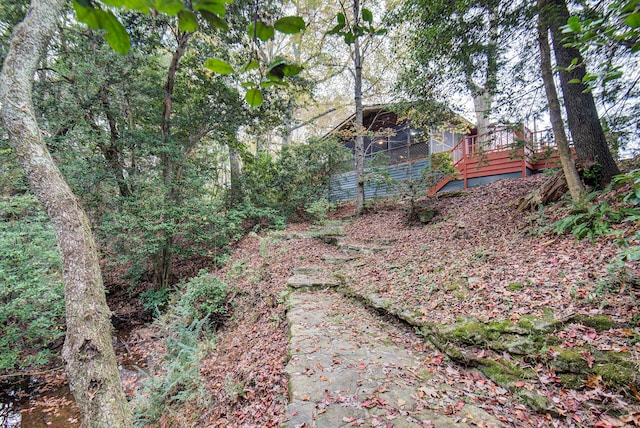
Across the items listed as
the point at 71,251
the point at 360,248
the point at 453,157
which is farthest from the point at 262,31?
the point at 453,157

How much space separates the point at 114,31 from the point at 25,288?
5703mm

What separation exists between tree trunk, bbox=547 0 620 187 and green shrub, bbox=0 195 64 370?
8.66m

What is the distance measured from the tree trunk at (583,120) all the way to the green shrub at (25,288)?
866 centimetres

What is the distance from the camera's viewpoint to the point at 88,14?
676 mm

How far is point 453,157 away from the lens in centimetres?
1038

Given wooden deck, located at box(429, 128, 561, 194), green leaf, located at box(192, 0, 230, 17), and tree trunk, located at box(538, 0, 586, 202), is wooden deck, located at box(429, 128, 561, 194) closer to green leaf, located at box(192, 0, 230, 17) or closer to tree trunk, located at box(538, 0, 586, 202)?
tree trunk, located at box(538, 0, 586, 202)

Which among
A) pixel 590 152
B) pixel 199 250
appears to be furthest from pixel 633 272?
pixel 199 250

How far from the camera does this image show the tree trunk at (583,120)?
14.3 feet

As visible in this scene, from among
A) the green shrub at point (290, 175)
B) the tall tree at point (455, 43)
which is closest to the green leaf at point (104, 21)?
the tall tree at point (455, 43)

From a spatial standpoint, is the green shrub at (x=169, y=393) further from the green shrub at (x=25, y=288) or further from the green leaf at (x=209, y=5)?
the green leaf at (x=209, y=5)

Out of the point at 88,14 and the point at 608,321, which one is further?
the point at 608,321

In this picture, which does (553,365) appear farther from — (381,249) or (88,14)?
(381,249)

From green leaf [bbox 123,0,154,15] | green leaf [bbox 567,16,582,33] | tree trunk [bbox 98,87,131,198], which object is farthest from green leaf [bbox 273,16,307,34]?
tree trunk [bbox 98,87,131,198]

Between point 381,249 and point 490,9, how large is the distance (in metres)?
4.61
